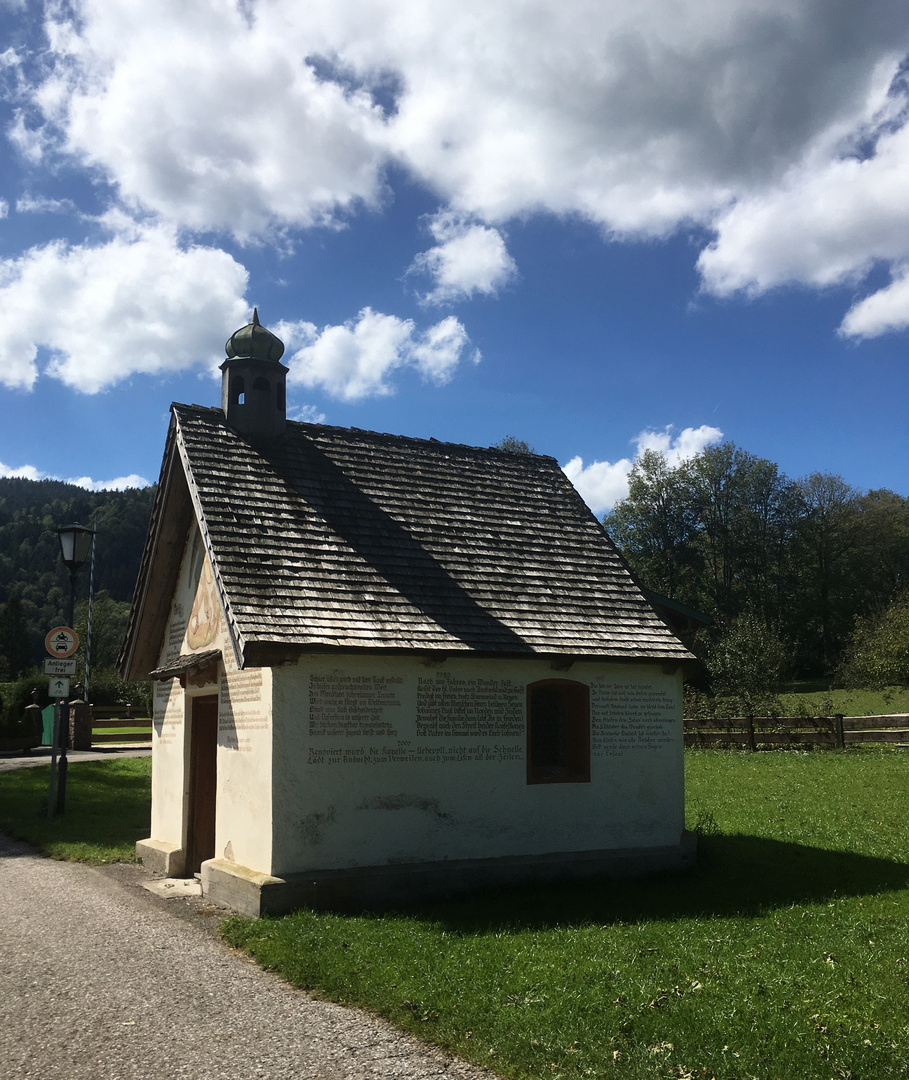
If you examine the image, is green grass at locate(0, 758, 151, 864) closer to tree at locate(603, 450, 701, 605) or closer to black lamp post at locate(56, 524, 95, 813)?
black lamp post at locate(56, 524, 95, 813)

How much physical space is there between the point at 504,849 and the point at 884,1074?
20.8 feet

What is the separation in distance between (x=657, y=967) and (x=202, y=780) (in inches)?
293

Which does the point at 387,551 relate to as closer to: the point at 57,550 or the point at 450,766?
the point at 450,766

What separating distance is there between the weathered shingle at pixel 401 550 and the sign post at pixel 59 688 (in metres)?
5.00

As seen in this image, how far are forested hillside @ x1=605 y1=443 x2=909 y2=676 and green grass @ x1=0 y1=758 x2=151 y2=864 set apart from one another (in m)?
42.5

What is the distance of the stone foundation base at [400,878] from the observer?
9.48 metres

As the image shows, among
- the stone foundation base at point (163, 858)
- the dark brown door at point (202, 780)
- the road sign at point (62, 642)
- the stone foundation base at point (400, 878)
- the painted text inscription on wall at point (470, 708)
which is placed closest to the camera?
the stone foundation base at point (400, 878)

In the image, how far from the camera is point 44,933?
28.6 feet

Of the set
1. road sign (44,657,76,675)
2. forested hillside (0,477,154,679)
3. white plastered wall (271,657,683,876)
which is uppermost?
forested hillside (0,477,154,679)

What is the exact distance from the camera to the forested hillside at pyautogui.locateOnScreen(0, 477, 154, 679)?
11056 centimetres

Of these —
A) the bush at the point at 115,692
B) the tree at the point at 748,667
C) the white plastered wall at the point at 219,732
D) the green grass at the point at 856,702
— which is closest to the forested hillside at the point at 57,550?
the bush at the point at 115,692

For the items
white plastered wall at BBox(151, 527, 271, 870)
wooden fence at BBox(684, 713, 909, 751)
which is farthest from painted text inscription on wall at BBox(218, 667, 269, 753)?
wooden fence at BBox(684, 713, 909, 751)

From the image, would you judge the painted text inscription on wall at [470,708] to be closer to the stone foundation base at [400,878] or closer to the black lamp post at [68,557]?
the stone foundation base at [400,878]

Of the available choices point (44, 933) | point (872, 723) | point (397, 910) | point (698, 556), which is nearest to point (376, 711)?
point (397, 910)
